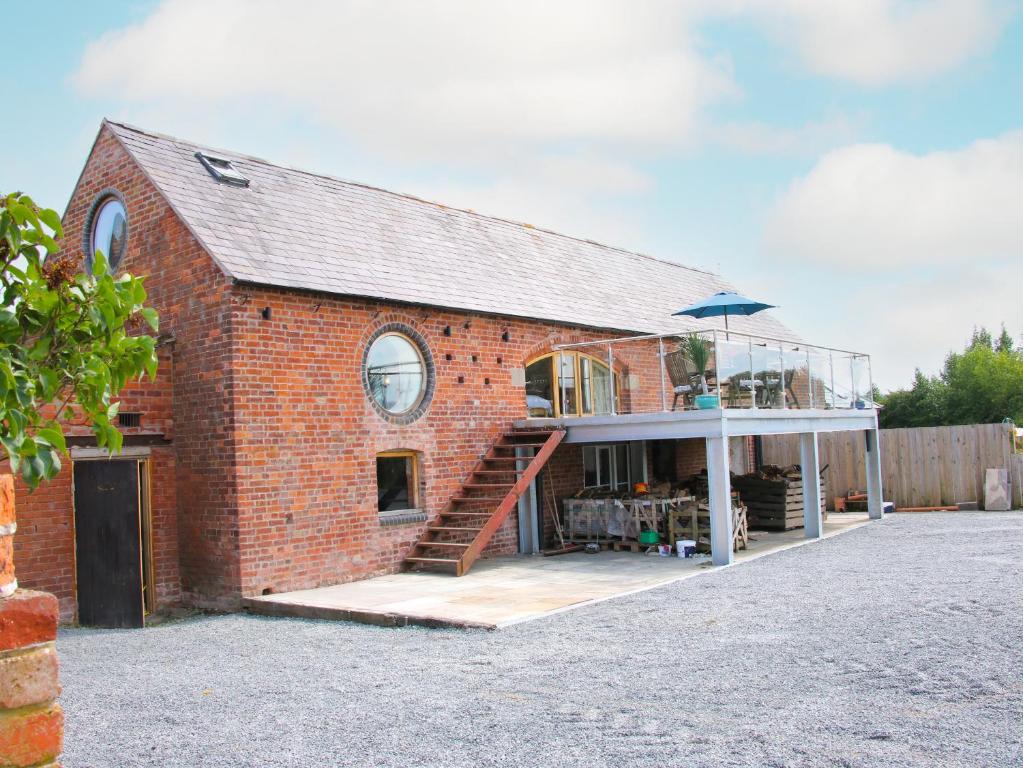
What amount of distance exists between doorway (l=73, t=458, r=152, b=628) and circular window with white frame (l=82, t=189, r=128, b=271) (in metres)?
4.18

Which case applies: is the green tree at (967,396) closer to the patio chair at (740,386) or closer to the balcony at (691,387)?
the balcony at (691,387)

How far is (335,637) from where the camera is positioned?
30.6ft

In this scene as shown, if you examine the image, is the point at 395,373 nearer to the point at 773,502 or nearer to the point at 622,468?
→ the point at 622,468

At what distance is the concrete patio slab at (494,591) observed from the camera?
992 centimetres

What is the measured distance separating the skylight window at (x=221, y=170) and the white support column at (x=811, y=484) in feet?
33.7

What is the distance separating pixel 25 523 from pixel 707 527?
977 cm

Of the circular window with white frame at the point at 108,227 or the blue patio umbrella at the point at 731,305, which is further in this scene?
the blue patio umbrella at the point at 731,305

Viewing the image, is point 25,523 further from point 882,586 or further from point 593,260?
point 593,260

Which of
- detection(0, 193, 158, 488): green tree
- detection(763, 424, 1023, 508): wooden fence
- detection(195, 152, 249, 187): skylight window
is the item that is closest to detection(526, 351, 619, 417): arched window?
detection(195, 152, 249, 187): skylight window

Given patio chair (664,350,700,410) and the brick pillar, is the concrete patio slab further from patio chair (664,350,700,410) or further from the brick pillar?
the brick pillar

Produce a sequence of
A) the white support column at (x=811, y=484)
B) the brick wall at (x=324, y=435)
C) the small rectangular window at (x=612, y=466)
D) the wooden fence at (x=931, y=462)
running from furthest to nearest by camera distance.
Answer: the wooden fence at (x=931, y=462), the small rectangular window at (x=612, y=466), the white support column at (x=811, y=484), the brick wall at (x=324, y=435)

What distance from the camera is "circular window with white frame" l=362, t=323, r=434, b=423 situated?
524 inches

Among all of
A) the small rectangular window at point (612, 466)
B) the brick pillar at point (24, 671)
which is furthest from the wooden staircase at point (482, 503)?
the brick pillar at point (24, 671)

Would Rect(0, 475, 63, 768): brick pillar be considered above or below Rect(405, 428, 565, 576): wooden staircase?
above
